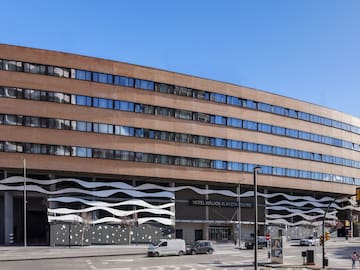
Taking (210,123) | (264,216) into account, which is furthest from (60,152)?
(264,216)

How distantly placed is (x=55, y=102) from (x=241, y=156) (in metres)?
35.4

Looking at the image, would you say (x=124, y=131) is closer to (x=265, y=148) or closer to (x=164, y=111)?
(x=164, y=111)

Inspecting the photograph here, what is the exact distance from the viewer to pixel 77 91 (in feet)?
249

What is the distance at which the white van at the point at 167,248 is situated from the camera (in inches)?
2192

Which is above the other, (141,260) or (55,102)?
(55,102)

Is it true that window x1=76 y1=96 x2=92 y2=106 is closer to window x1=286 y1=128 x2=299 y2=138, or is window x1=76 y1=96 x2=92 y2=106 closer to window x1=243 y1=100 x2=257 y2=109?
window x1=243 y1=100 x2=257 y2=109

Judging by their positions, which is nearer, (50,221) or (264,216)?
(50,221)

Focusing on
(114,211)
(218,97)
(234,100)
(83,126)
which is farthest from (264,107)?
(83,126)

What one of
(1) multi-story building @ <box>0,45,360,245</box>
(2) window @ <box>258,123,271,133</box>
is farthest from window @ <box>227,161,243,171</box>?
(2) window @ <box>258,123,271,133</box>

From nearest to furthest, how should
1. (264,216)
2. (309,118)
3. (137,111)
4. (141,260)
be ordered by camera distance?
(141,260) < (137,111) < (264,216) < (309,118)

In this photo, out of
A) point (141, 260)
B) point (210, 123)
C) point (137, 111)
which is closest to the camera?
point (141, 260)

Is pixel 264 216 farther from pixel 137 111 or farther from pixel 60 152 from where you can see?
pixel 60 152

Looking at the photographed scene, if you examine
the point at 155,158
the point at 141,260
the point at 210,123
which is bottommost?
the point at 141,260

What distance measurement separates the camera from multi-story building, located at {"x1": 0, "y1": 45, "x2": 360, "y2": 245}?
72.8m
